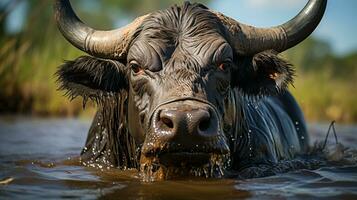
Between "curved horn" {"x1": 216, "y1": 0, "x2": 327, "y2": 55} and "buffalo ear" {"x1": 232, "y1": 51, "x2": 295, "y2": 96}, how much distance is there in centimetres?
10

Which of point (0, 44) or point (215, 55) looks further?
point (0, 44)

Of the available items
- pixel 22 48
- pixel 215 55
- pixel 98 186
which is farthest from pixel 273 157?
pixel 22 48

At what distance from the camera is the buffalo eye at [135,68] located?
5.34 m

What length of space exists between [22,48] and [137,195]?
31.8 ft

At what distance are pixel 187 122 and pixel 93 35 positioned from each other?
6.27 feet

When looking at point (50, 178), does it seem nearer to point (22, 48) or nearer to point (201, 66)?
point (201, 66)

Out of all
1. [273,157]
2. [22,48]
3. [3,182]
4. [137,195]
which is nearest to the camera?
[137,195]

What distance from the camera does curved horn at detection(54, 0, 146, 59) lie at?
18.9 feet

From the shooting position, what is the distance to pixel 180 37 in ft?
17.5

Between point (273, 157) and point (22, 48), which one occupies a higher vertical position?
point (22, 48)

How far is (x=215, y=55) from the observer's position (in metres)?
5.24

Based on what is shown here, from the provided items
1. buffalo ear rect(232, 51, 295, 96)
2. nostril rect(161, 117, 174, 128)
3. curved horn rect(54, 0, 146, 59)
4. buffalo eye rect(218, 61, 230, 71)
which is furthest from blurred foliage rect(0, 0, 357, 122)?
nostril rect(161, 117, 174, 128)

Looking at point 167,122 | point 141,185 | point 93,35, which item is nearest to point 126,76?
point 93,35

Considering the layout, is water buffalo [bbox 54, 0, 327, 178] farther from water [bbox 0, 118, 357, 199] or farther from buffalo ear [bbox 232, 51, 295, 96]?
water [bbox 0, 118, 357, 199]
